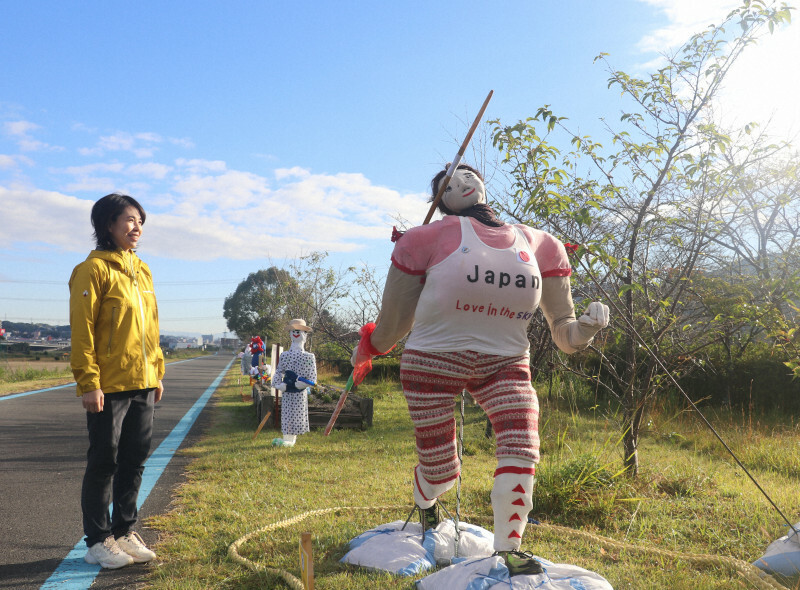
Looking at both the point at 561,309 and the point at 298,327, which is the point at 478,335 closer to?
the point at 561,309

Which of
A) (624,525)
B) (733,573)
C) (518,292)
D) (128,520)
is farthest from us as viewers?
(624,525)

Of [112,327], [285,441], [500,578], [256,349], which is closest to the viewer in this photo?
[500,578]

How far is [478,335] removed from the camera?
8.54 ft

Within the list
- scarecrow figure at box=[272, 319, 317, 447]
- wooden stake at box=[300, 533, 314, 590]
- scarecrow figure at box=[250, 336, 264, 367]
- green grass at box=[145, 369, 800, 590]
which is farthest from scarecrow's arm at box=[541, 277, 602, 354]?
scarecrow figure at box=[250, 336, 264, 367]

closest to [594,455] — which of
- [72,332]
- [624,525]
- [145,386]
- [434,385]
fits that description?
[624,525]

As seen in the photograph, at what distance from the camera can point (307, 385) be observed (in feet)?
23.4

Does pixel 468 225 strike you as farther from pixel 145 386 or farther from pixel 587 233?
pixel 587 233

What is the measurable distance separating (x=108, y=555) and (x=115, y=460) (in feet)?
1.55

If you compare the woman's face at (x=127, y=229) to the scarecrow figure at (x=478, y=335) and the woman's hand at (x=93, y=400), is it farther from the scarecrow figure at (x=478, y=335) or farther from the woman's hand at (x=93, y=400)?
the scarecrow figure at (x=478, y=335)

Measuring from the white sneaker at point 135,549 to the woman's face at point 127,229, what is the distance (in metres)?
1.58

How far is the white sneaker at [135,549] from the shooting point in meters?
3.07

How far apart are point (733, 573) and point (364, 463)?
3.49 metres

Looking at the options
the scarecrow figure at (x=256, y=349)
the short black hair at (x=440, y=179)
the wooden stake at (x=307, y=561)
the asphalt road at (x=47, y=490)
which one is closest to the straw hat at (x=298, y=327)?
the asphalt road at (x=47, y=490)

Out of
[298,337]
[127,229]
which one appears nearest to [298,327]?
[298,337]
